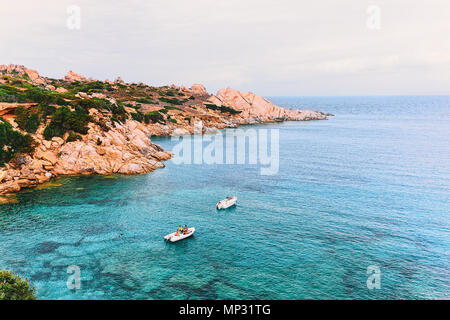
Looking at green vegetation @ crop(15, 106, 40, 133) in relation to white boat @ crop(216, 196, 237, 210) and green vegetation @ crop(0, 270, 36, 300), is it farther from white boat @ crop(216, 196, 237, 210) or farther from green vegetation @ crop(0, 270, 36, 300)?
green vegetation @ crop(0, 270, 36, 300)

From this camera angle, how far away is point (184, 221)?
4756cm

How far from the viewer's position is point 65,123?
2894 inches

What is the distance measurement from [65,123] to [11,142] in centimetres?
1326

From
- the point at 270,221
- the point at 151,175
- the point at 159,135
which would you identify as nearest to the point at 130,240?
the point at 270,221

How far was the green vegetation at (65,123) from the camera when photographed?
7144 centimetres

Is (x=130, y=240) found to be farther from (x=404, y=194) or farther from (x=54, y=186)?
(x=404, y=194)

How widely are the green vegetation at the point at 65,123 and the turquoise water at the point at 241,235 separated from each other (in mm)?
14151

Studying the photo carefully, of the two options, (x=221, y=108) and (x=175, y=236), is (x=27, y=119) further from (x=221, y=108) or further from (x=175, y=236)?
(x=221, y=108)

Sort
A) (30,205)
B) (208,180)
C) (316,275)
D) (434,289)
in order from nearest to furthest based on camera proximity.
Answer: (434,289) < (316,275) < (30,205) < (208,180)

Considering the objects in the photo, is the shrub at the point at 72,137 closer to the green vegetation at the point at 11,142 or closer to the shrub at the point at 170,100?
the green vegetation at the point at 11,142

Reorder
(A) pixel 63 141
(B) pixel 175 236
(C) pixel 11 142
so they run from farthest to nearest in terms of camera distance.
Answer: (A) pixel 63 141 → (C) pixel 11 142 → (B) pixel 175 236

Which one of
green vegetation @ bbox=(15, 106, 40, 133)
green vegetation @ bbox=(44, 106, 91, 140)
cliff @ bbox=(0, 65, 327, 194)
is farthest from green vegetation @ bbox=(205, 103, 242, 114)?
green vegetation @ bbox=(15, 106, 40, 133)

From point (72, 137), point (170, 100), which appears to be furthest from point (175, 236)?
point (170, 100)

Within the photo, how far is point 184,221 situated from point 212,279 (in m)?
16.6
